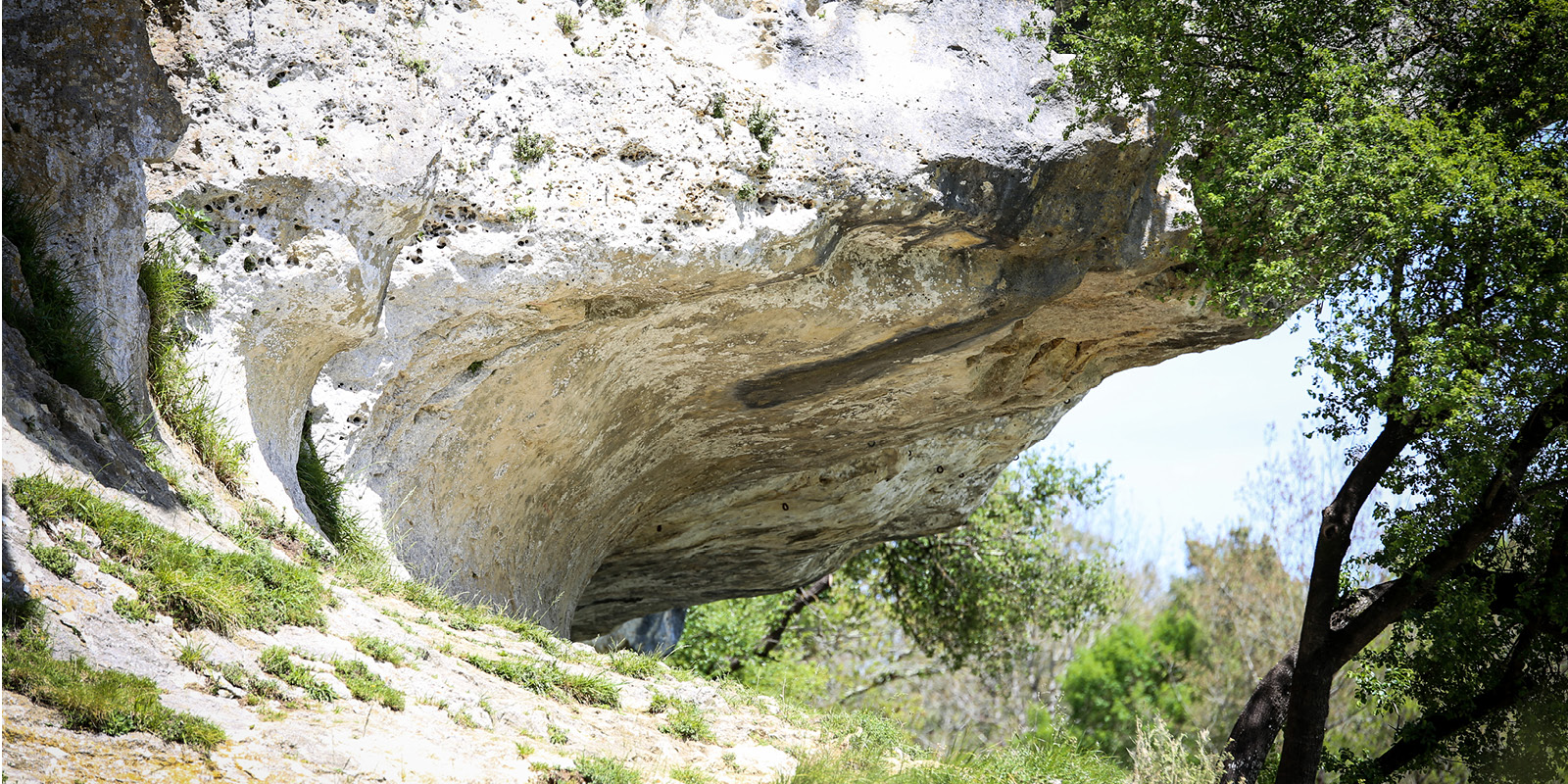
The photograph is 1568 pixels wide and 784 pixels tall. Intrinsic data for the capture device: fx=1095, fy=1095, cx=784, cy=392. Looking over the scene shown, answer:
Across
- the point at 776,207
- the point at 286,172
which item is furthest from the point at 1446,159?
the point at 286,172

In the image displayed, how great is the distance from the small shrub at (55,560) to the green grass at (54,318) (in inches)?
55.1

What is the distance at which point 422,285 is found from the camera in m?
7.78

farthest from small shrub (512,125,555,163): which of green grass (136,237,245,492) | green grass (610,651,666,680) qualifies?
green grass (610,651,666,680)

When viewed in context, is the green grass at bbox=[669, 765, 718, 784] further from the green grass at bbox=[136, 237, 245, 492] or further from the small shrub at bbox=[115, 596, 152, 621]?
the green grass at bbox=[136, 237, 245, 492]

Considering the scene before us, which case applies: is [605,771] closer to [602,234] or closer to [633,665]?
[633,665]

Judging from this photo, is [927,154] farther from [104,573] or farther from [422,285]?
[104,573]

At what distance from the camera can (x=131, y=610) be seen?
4469 mm

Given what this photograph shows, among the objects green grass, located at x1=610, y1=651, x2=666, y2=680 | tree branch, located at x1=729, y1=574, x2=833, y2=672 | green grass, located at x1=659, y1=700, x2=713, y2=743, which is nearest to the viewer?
green grass, located at x1=659, y1=700, x2=713, y2=743

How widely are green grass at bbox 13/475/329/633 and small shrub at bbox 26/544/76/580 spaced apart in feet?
0.75

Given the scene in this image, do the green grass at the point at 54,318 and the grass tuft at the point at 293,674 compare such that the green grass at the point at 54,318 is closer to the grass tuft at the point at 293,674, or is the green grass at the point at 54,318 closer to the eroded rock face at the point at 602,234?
the eroded rock face at the point at 602,234

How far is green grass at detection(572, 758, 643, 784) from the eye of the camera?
4.75 metres

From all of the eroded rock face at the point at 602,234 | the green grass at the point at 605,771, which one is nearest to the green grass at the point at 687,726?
the green grass at the point at 605,771

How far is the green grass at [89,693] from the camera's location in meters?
3.75

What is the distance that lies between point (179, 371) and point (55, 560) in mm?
2366
